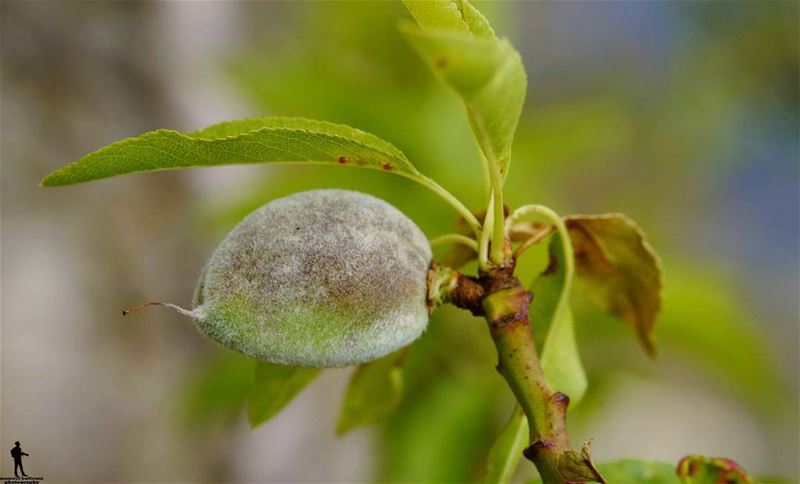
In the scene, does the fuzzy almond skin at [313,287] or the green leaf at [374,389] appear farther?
the green leaf at [374,389]

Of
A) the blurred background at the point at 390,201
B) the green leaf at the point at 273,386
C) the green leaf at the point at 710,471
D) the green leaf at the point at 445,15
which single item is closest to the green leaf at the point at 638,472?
the green leaf at the point at 710,471

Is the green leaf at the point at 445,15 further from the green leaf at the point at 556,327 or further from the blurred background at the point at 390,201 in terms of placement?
the blurred background at the point at 390,201

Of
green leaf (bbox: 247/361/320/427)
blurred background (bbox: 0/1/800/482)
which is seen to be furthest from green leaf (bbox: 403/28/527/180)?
blurred background (bbox: 0/1/800/482)

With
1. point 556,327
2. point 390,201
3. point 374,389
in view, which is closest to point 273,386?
point 374,389

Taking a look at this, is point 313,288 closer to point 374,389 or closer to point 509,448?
point 509,448

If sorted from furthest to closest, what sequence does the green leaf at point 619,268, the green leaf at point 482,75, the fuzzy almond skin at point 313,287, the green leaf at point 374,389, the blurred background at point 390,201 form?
the blurred background at point 390,201
the green leaf at point 374,389
the green leaf at point 619,268
the fuzzy almond skin at point 313,287
the green leaf at point 482,75

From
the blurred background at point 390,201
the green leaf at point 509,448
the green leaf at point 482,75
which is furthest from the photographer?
the blurred background at point 390,201
